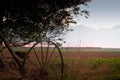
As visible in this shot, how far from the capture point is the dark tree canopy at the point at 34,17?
13.3 m

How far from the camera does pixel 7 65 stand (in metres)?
13.1

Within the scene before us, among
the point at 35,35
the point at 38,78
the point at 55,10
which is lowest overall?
the point at 38,78

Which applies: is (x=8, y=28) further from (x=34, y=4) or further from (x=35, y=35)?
(x=34, y=4)

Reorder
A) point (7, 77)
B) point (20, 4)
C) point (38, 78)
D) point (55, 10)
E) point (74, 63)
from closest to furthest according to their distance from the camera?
point (7, 77), point (38, 78), point (74, 63), point (20, 4), point (55, 10)

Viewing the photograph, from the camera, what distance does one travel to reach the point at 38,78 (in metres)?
11.0

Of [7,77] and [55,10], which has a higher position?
[55,10]

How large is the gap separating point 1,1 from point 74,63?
461 cm

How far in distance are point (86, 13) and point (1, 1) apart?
5580 mm

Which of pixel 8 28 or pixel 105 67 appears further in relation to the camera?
pixel 8 28

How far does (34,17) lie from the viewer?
569 inches

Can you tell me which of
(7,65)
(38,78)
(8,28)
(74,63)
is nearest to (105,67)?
(74,63)

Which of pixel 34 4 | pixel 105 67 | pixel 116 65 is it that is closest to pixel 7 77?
pixel 34 4

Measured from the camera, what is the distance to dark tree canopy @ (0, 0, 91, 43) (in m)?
13.3

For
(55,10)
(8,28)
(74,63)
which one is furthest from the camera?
(8,28)
